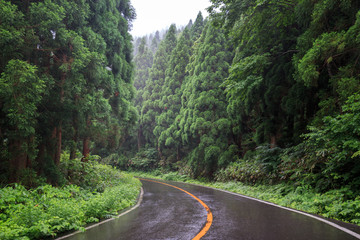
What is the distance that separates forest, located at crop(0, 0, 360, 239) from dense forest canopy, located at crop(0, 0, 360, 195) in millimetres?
53

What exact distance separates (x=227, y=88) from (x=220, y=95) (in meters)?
9.66

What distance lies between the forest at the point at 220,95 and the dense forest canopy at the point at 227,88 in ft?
0.17

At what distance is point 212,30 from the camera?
76.7 ft

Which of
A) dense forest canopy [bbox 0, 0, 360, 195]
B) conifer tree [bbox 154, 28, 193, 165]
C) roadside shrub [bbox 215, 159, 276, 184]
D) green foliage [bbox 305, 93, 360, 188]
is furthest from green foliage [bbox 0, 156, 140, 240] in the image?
conifer tree [bbox 154, 28, 193, 165]

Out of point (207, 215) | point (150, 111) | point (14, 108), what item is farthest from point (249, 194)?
point (150, 111)

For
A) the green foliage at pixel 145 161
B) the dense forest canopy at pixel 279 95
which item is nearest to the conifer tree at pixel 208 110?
the dense forest canopy at pixel 279 95

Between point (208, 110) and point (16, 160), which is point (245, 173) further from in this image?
point (16, 160)

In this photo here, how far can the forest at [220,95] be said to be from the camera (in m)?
7.00

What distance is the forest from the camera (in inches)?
276

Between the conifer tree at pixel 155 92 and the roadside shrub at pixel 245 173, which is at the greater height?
the conifer tree at pixel 155 92

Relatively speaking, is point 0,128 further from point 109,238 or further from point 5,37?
point 109,238

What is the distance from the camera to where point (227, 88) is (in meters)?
12.1

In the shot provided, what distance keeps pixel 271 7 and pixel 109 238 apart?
1199 centimetres

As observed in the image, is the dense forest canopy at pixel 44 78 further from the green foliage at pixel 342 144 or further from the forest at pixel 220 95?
the green foliage at pixel 342 144
